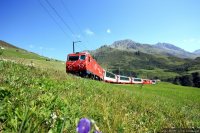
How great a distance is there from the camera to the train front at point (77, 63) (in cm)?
3972

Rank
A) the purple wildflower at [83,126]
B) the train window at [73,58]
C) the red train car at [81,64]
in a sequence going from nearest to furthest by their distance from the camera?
the purple wildflower at [83,126] → the red train car at [81,64] → the train window at [73,58]

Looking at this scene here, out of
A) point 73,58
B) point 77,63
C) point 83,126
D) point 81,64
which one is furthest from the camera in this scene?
point 73,58

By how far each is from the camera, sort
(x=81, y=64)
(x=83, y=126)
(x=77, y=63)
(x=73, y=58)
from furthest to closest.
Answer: (x=73, y=58)
(x=77, y=63)
(x=81, y=64)
(x=83, y=126)

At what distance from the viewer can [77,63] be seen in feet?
133

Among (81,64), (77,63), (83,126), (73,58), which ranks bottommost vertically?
(83,126)

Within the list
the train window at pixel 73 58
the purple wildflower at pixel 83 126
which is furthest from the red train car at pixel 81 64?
the purple wildflower at pixel 83 126

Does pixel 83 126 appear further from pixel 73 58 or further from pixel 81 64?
pixel 73 58

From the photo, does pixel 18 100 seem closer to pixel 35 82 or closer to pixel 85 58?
pixel 35 82

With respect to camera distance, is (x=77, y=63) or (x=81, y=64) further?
(x=77, y=63)

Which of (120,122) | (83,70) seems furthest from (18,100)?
(83,70)

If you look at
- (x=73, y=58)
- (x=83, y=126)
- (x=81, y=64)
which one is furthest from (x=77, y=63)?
(x=83, y=126)

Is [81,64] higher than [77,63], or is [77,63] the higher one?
[77,63]

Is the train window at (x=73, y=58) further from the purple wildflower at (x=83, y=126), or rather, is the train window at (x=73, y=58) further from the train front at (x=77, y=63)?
the purple wildflower at (x=83, y=126)

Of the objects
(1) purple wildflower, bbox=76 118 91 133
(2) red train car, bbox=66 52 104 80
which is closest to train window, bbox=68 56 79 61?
(2) red train car, bbox=66 52 104 80
